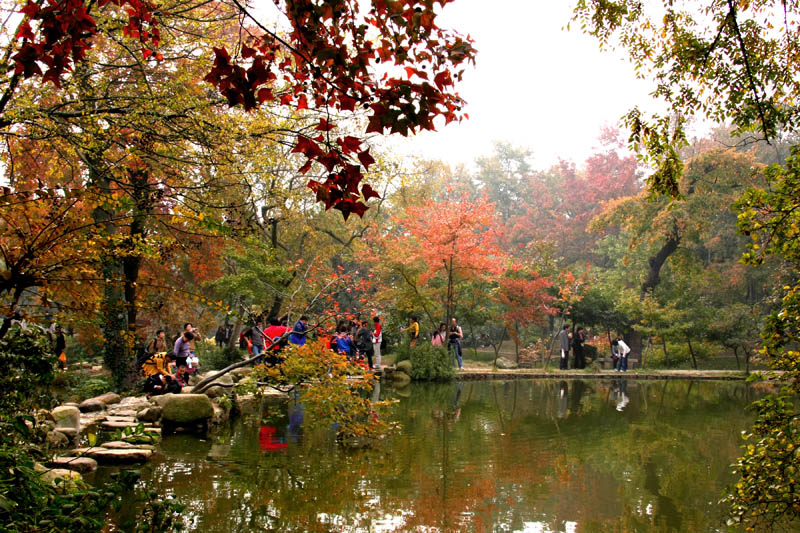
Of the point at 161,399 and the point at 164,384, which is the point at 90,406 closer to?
the point at 164,384

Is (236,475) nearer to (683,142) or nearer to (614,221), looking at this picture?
(683,142)

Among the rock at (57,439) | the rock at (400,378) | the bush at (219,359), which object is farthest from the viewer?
the bush at (219,359)

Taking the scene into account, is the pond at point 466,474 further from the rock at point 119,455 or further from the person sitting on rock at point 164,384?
the person sitting on rock at point 164,384

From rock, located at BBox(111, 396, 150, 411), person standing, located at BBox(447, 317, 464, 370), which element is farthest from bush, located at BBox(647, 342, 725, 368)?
rock, located at BBox(111, 396, 150, 411)

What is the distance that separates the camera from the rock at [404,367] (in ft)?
52.4

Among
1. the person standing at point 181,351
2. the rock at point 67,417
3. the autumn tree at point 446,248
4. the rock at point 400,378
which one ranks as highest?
the autumn tree at point 446,248

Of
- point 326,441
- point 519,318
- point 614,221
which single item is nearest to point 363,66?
point 326,441

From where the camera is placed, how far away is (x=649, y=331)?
19.4 m

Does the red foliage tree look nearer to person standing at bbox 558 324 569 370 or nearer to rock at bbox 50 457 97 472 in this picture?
rock at bbox 50 457 97 472

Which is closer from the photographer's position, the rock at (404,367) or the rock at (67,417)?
the rock at (67,417)

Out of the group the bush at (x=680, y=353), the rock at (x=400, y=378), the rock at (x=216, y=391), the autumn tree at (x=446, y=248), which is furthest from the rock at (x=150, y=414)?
the bush at (x=680, y=353)

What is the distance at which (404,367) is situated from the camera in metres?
16.1

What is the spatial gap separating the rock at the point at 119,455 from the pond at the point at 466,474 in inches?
5.4

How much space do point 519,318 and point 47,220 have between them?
1709cm
